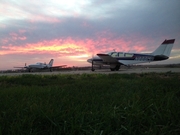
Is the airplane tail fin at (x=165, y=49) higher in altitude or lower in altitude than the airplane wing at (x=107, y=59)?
higher

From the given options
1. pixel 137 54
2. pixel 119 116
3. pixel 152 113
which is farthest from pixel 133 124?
pixel 137 54

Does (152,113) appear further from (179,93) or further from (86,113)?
(179,93)

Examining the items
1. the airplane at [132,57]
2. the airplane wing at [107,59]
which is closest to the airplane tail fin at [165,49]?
the airplane at [132,57]

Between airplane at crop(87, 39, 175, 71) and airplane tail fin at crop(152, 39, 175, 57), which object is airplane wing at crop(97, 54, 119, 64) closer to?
airplane at crop(87, 39, 175, 71)

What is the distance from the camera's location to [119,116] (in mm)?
1808

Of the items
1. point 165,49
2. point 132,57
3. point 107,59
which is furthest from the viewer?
point 165,49

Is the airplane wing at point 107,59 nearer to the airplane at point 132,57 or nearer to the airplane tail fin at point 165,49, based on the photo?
the airplane at point 132,57

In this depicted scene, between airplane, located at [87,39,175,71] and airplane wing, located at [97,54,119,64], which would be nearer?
airplane wing, located at [97,54,119,64]

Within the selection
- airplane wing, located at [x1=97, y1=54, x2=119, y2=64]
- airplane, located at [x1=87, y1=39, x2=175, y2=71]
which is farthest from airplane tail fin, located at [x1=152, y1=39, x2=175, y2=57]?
airplane wing, located at [x1=97, y1=54, x2=119, y2=64]

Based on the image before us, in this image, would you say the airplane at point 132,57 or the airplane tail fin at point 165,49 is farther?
the airplane tail fin at point 165,49

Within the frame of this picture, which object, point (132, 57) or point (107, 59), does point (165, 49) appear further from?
point (107, 59)

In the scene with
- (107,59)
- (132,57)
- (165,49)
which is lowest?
(107,59)

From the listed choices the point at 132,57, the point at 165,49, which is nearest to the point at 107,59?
the point at 132,57

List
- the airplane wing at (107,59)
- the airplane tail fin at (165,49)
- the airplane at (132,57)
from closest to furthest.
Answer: the airplane wing at (107,59), the airplane at (132,57), the airplane tail fin at (165,49)
